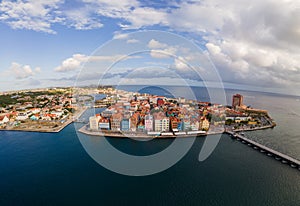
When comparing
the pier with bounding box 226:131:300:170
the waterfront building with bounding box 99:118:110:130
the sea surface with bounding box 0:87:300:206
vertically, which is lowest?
the sea surface with bounding box 0:87:300:206

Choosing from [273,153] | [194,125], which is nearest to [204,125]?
[194,125]

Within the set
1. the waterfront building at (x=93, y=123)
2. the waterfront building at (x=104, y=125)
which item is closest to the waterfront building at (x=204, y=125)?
the waterfront building at (x=104, y=125)

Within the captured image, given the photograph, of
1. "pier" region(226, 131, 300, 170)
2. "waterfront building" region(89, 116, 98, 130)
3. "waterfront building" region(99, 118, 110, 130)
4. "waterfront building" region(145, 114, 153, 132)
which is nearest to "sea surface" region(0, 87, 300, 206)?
"pier" region(226, 131, 300, 170)

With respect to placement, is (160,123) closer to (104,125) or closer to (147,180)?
(104,125)

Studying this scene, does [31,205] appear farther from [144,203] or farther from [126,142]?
[126,142]

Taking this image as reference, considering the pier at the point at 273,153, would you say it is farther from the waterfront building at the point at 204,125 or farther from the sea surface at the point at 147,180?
the waterfront building at the point at 204,125

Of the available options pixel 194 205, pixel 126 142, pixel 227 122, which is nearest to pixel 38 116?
pixel 126 142

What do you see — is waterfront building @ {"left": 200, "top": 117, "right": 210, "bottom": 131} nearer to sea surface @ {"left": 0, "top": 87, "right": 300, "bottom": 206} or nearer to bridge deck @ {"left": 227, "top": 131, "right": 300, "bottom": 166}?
bridge deck @ {"left": 227, "top": 131, "right": 300, "bottom": 166}

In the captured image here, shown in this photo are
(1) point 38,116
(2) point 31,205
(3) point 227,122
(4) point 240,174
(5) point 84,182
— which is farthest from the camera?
(1) point 38,116
